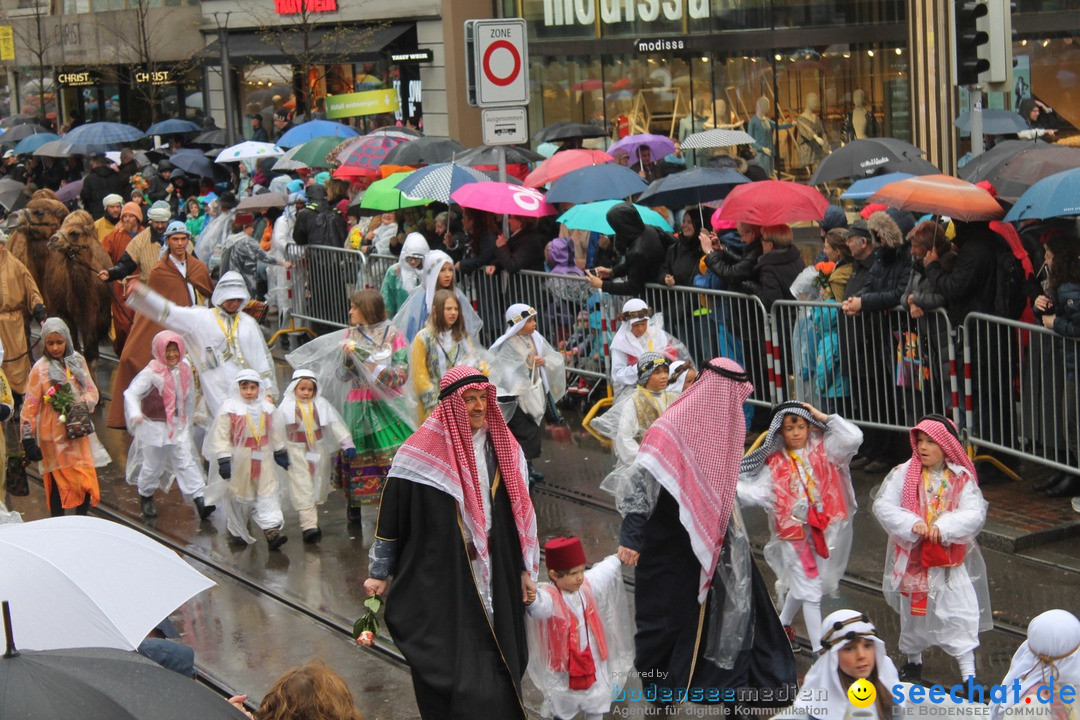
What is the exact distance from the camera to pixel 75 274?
15.5m

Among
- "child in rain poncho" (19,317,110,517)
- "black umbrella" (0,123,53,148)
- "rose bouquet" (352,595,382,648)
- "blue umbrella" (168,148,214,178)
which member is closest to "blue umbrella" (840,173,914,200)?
"child in rain poncho" (19,317,110,517)

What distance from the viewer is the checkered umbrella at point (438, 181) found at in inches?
566

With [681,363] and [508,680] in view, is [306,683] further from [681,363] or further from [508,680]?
[681,363]

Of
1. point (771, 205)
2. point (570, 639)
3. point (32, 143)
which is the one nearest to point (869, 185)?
point (771, 205)

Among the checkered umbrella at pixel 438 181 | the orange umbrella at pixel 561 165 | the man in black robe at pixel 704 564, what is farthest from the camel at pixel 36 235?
the man in black robe at pixel 704 564

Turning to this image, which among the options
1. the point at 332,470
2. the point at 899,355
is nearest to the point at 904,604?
the point at 899,355

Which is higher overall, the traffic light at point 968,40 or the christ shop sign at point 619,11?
the christ shop sign at point 619,11

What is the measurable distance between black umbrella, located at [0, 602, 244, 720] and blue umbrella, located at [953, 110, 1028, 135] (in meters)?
12.3

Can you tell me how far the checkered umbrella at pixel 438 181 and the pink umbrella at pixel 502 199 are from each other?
0.41 m

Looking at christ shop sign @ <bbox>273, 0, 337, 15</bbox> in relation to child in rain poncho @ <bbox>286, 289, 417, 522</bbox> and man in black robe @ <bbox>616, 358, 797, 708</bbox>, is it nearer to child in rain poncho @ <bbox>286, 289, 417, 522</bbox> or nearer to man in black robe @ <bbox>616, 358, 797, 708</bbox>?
child in rain poncho @ <bbox>286, 289, 417, 522</bbox>

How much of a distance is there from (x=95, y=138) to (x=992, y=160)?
18546mm

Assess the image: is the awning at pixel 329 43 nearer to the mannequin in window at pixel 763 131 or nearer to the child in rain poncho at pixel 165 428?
the mannequin in window at pixel 763 131

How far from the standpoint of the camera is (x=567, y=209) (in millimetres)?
14625

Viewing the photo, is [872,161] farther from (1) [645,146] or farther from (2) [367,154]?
(2) [367,154]
